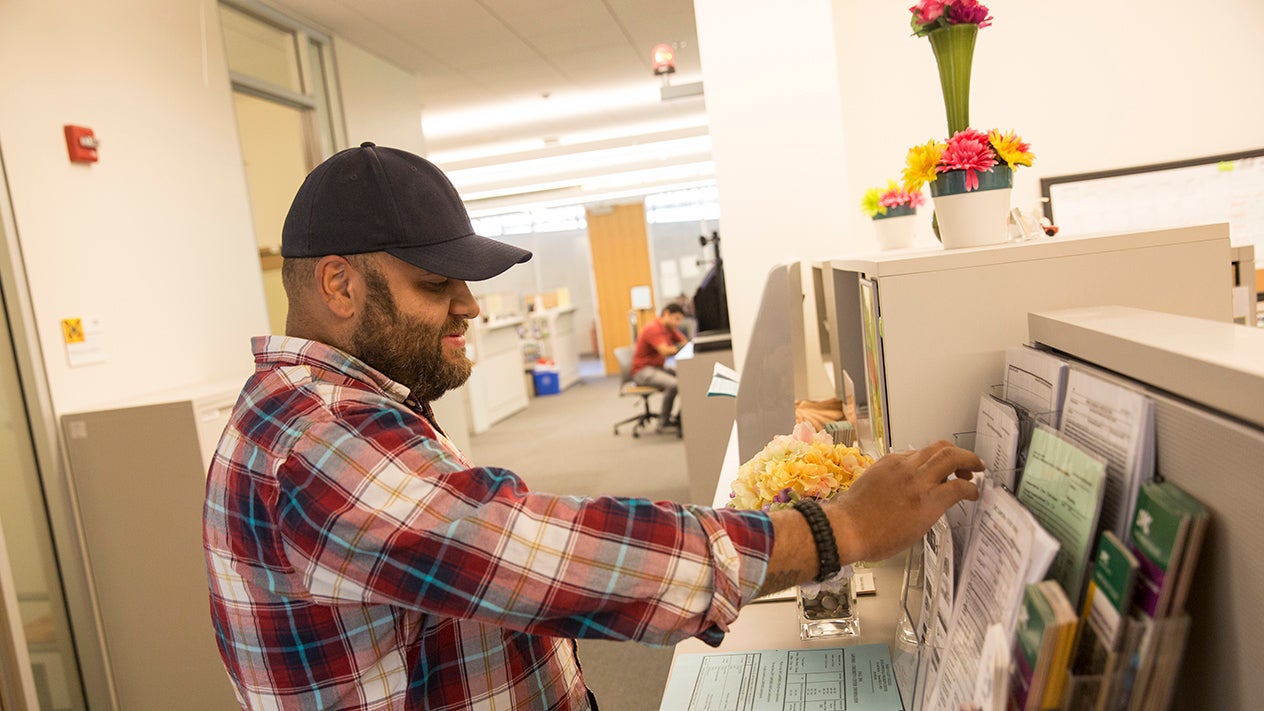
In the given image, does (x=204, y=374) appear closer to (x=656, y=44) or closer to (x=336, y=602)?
(x=336, y=602)

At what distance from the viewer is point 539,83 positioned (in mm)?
7000

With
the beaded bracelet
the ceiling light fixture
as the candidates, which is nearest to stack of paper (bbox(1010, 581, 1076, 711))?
the beaded bracelet

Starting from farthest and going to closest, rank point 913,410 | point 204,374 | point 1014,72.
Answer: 1. point 1014,72
2. point 204,374
3. point 913,410

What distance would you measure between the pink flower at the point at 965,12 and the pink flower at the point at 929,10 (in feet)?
0.05

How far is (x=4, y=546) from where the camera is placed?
2.65 metres

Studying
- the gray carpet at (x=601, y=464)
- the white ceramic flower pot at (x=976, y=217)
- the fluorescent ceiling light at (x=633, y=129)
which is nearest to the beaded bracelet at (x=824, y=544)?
the white ceramic flower pot at (x=976, y=217)

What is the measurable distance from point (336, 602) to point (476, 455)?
6677 mm

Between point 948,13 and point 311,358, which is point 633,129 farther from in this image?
point 311,358

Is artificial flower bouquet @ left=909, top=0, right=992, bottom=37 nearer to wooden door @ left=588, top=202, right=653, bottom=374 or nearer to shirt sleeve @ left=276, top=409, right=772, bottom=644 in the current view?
shirt sleeve @ left=276, top=409, right=772, bottom=644

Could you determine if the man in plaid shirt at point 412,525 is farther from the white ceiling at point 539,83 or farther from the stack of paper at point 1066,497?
the white ceiling at point 539,83

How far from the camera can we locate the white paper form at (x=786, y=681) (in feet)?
3.66

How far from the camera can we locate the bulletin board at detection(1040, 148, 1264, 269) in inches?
161

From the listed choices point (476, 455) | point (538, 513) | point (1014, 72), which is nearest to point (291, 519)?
point (538, 513)

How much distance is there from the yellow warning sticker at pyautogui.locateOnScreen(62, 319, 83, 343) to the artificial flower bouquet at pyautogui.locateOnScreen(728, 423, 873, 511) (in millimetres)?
2709
